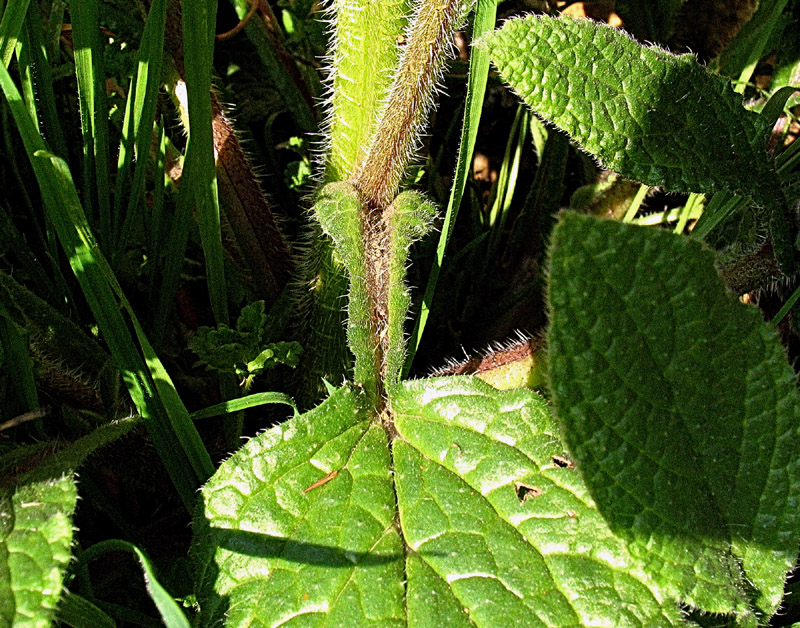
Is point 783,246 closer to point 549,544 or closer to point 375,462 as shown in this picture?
point 549,544

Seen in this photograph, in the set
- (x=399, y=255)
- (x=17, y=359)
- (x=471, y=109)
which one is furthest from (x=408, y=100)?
(x=17, y=359)

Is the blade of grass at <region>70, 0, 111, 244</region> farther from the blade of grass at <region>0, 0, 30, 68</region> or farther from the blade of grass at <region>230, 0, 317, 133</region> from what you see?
the blade of grass at <region>230, 0, 317, 133</region>

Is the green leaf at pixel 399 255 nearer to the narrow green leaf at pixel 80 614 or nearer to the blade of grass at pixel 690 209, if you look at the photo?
the narrow green leaf at pixel 80 614

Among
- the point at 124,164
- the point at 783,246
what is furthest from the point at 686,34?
the point at 124,164

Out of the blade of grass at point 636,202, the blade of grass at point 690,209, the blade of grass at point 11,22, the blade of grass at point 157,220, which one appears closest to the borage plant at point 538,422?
the blade of grass at point 157,220

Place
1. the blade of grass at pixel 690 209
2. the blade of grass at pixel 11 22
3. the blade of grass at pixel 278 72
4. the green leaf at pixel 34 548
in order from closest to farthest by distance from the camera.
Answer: the green leaf at pixel 34 548
the blade of grass at pixel 11 22
the blade of grass at pixel 690 209
the blade of grass at pixel 278 72

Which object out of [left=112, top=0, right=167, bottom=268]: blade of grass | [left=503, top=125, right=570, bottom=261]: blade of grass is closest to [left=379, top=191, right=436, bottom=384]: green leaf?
[left=112, top=0, right=167, bottom=268]: blade of grass
